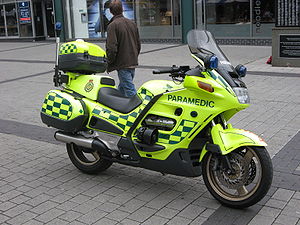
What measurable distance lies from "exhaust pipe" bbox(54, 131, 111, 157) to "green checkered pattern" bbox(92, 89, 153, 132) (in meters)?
0.27

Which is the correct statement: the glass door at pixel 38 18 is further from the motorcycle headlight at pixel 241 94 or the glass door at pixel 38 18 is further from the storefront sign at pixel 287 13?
the motorcycle headlight at pixel 241 94

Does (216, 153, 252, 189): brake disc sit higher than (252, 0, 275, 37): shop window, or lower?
lower

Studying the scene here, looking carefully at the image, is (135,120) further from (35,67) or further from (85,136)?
(35,67)

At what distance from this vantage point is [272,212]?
12.7ft

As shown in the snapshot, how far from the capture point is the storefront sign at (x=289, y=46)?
10.8 m

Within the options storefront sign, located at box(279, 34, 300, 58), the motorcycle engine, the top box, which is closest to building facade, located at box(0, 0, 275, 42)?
storefront sign, located at box(279, 34, 300, 58)

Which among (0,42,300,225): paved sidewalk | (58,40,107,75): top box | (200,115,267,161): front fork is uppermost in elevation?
(58,40,107,75): top box

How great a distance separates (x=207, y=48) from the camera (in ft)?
13.4

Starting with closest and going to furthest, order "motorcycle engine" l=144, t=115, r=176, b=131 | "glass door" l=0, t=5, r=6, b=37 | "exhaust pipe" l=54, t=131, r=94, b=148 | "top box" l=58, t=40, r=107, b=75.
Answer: "motorcycle engine" l=144, t=115, r=176, b=131 → "exhaust pipe" l=54, t=131, r=94, b=148 → "top box" l=58, t=40, r=107, b=75 → "glass door" l=0, t=5, r=6, b=37

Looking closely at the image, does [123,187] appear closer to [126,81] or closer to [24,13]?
[126,81]

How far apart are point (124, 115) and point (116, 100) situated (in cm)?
21

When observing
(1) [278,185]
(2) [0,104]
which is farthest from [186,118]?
(2) [0,104]

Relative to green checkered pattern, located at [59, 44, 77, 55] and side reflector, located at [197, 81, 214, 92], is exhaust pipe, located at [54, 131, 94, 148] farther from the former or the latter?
side reflector, located at [197, 81, 214, 92]

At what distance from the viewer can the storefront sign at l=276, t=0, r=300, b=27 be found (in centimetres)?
1078
